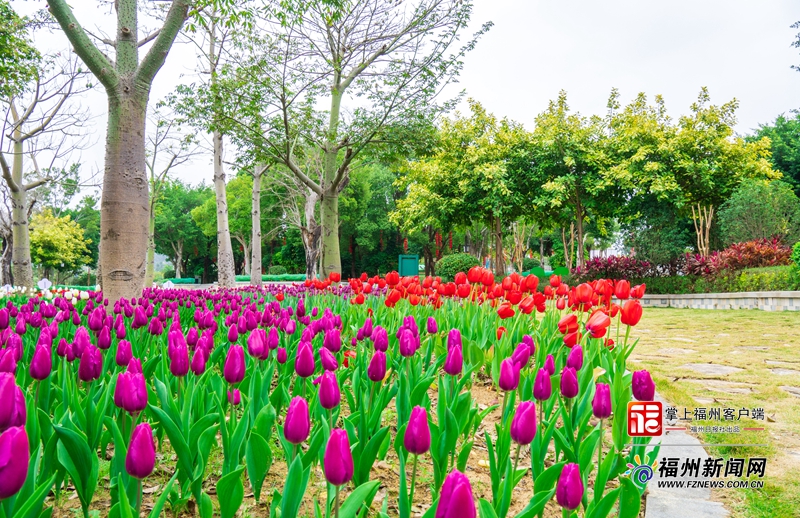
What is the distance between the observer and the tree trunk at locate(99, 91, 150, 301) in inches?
199

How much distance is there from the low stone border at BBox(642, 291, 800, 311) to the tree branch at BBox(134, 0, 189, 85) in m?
12.5

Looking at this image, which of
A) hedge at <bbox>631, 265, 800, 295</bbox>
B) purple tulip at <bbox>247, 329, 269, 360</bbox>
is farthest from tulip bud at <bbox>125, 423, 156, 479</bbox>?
hedge at <bbox>631, 265, 800, 295</bbox>

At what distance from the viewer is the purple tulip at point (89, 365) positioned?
200 centimetres

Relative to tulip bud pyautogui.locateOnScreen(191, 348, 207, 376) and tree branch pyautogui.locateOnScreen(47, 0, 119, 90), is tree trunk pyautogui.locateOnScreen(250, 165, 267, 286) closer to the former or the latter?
tree branch pyautogui.locateOnScreen(47, 0, 119, 90)

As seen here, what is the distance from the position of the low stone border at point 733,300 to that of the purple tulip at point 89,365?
13.2m

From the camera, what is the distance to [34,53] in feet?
39.9

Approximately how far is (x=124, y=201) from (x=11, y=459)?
4653mm

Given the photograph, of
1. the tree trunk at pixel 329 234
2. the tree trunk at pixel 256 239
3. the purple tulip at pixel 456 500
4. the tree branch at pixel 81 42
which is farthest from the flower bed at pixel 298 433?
the tree trunk at pixel 256 239

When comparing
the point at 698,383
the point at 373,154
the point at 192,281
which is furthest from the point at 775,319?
the point at 192,281

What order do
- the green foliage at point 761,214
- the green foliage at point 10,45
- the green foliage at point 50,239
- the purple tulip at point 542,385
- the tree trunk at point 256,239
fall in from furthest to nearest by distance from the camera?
the green foliage at point 50,239 → the tree trunk at point 256,239 → the green foliage at point 761,214 → the green foliage at point 10,45 → the purple tulip at point 542,385

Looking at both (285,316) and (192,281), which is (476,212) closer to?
(285,316)

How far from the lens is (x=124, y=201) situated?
5121 mm

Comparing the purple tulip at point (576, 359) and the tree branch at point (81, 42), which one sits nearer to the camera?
the purple tulip at point (576, 359)

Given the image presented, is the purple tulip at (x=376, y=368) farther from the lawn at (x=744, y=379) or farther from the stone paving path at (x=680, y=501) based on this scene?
the lawn at (x=744, y=379)
